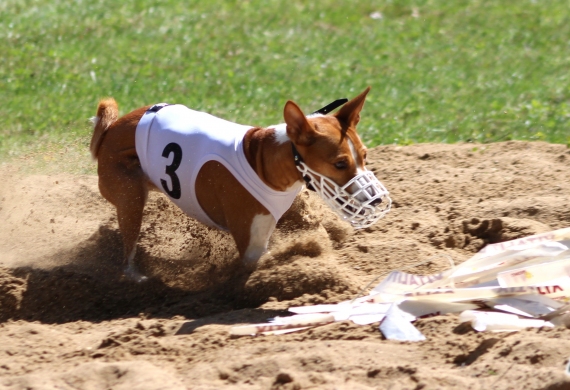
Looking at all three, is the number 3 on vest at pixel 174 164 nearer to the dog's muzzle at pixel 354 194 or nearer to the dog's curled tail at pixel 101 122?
the dog's curled tail at pixel 101 122

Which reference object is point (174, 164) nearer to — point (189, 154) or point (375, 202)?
point (189, 154)

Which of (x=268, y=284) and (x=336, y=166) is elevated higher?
(x=336, y=166)

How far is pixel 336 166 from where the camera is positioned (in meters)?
4.45

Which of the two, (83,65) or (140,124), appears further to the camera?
(83,65)

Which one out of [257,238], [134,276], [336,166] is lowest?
[134,276]

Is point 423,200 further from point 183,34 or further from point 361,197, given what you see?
point 183,34

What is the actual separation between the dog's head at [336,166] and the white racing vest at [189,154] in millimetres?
357

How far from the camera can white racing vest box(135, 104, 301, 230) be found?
4.79 metres

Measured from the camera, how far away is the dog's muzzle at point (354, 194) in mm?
4387

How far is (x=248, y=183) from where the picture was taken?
187 inches

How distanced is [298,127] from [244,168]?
48 centimetres

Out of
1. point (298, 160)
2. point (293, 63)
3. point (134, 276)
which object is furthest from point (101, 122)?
point (293, 63)

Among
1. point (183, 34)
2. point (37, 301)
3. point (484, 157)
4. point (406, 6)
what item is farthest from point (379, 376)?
point (406, 6)

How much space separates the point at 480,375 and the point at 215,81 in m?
6.81
